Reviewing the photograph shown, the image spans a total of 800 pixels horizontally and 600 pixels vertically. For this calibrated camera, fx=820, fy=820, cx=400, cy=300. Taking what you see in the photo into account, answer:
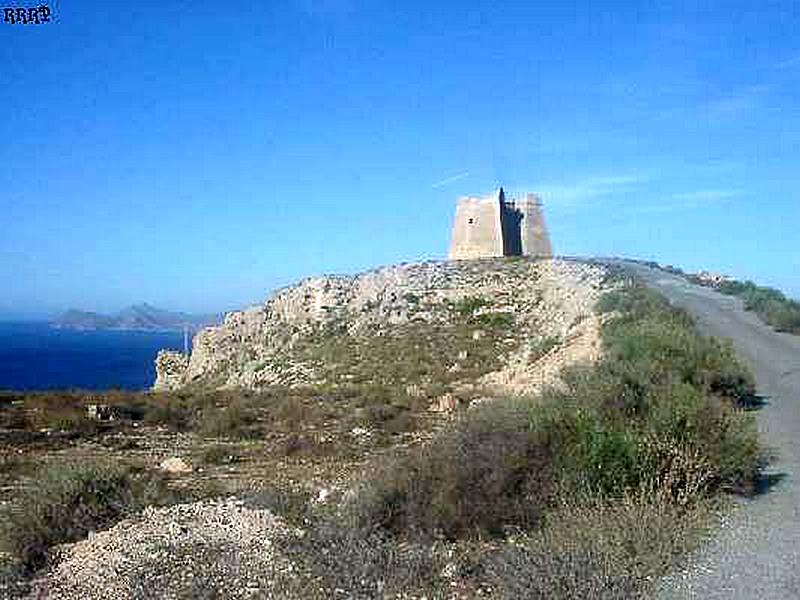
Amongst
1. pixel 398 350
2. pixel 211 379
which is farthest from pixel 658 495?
pixel 211 379

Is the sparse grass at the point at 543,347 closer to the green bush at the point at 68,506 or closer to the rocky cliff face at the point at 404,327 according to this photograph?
the rocky cliff face at the point at 404,327

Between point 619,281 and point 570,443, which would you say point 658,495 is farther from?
point 619,281

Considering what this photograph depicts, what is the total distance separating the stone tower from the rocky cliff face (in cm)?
724

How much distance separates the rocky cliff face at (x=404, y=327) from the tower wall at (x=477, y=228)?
6983 millimetres

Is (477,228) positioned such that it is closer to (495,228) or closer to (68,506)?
(495,228)

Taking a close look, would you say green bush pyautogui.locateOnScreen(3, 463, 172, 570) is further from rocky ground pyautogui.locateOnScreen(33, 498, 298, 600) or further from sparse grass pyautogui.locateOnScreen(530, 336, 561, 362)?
sparse grass pyautogui.locateOnScreen(530, 336, 561, 362)

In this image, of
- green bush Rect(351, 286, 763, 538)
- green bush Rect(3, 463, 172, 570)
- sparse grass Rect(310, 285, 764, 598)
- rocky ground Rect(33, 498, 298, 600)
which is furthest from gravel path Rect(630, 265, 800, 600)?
green bush Rect(3, 463, 172, 570)

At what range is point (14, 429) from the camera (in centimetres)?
1897

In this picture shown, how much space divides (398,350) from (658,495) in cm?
2654

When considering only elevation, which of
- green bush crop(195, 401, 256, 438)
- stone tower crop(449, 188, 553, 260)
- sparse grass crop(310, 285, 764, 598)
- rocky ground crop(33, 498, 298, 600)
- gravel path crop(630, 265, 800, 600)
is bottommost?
green bush crop(195, 401, 256, 438)

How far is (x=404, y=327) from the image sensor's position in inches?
1542

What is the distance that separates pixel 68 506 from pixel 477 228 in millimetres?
53921

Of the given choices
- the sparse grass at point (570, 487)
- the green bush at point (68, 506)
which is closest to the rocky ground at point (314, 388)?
the green bush at point (68, 506)

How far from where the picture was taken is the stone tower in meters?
61.4
